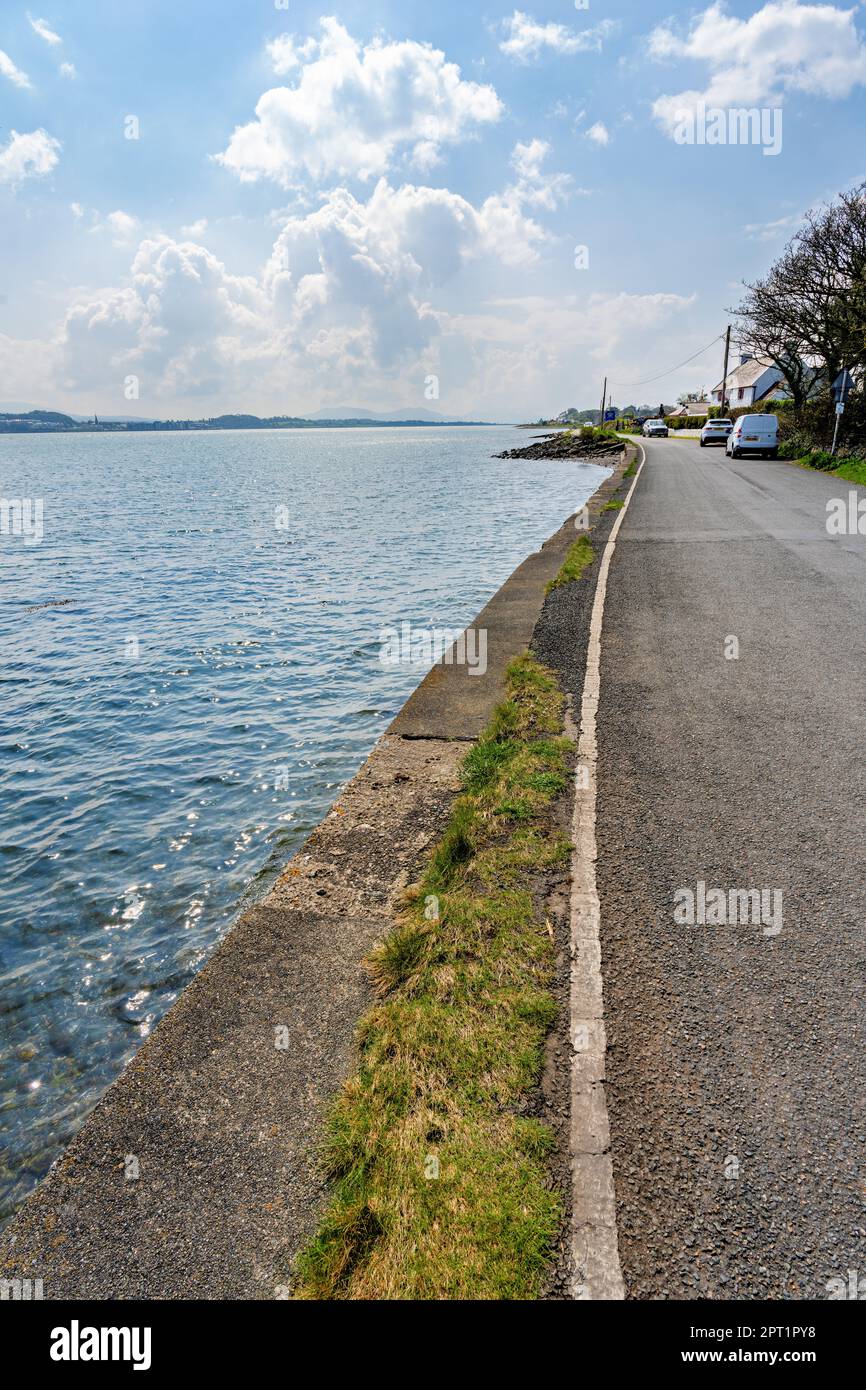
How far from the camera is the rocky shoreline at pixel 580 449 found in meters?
62.7

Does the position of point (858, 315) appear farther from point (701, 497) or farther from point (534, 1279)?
point (534, 1279)

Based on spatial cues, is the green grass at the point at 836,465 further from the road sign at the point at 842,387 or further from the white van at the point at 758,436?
the white van at the point at 758,436

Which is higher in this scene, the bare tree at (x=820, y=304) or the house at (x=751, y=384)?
the house at (x=751, y=384)

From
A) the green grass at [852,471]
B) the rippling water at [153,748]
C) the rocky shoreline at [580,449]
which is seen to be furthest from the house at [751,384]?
the rippling water at [153,748]

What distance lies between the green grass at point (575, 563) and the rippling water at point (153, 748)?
230 cm

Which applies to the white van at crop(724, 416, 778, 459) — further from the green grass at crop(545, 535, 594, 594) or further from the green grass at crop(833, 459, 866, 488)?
the green grass at crop(545, 535, 594, 594)

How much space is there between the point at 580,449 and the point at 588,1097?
7312cm

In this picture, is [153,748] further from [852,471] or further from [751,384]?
[751,384]

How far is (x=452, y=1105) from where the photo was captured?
294cm

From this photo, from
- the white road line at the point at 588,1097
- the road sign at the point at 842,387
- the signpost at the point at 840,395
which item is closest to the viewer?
the white road line at the point at 588,1097

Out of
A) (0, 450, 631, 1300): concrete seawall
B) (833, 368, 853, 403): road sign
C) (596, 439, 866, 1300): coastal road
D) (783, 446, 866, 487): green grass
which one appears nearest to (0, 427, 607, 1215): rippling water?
(0, 450, 631, 1300): concrete seawall

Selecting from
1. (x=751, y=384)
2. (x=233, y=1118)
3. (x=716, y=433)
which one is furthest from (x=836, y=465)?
(x=751, y=384)

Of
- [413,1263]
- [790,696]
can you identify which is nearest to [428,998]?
[413,1263]

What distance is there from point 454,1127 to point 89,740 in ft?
25.2
